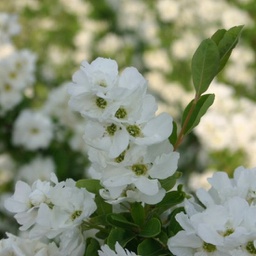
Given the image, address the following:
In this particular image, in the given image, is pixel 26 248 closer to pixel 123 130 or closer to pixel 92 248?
pixel 92 248

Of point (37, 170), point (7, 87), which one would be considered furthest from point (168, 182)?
point (37, 170)

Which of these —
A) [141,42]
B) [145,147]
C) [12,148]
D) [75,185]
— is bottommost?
[141,42]

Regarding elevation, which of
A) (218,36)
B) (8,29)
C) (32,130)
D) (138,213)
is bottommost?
(32,130)

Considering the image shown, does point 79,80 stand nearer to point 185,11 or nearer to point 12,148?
point 12,148

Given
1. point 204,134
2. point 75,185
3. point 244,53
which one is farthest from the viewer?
point 244,53

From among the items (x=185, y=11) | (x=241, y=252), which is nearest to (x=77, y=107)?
(x=241, y=252)

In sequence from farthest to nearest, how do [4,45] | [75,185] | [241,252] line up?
[4,45], [75,185], [241,252]

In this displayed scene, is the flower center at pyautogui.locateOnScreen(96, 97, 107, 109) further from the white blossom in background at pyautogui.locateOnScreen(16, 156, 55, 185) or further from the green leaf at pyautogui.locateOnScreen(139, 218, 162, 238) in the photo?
the white blossom in background at pyautogui.locateOnScreen(16, 156, 55, 185)

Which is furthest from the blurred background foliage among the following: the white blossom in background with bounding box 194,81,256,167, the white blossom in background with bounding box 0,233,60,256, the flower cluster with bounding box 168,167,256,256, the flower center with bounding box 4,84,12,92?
the flower cluster with bounding box 168,167,256,256
